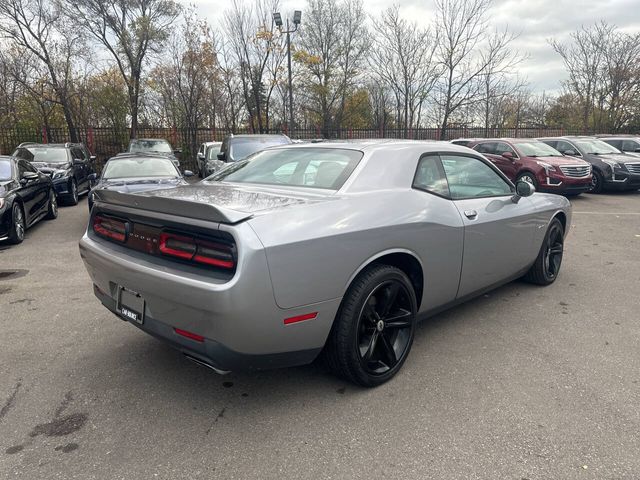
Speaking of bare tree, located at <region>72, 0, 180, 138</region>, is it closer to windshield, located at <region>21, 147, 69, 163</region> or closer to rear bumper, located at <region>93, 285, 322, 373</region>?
windshield, located at <region>21, 147, 69, 163</region>

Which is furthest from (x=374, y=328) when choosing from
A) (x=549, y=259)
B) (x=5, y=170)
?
(x=5, y=170)

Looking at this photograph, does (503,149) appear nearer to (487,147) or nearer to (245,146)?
(487,147)

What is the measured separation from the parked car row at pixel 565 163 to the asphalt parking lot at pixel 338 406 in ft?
25.9

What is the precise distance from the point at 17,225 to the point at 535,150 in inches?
471

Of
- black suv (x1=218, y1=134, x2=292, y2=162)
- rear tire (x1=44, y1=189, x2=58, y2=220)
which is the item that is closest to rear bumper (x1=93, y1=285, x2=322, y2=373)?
rear tire (x1=44, y1=189, x2=58, y2=220)

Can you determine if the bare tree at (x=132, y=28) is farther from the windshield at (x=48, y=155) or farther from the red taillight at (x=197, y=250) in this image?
the red taillight at (x=197, y=250)

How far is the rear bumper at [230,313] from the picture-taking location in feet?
6.95

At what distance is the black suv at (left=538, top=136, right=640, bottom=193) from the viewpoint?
12.4 m

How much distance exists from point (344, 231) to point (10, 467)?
201 cm

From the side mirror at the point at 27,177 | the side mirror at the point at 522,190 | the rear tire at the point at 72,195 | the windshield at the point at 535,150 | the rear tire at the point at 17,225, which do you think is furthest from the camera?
the windshield at the point at 535,150

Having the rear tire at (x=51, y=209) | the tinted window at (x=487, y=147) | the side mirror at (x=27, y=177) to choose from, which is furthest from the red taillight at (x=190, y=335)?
the tinted window at (x=487, y=147)

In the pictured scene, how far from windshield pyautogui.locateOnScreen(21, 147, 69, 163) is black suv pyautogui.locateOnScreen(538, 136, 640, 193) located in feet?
46.4

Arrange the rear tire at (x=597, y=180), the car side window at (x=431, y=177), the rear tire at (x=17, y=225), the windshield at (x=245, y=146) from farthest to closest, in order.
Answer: the rear tire at (x=597, y=180)
the windshield at (x=245, y=146)
the rear tire at (x=17, y=225)
the car side window at (x=431, y=177)

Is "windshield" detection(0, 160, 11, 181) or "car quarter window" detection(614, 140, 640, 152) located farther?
"car quarter window" detection(614, 140, 640, 152)
